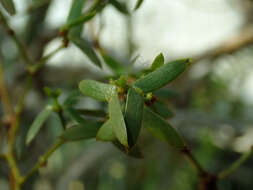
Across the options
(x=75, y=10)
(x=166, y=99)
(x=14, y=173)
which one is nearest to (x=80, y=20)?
(x=75, y=10)

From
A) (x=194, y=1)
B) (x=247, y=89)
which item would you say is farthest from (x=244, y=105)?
(x=194, y=1)

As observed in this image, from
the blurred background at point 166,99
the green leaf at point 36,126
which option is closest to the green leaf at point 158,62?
the green leaf at point 36,126

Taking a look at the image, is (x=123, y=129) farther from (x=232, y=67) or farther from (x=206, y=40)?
(x=206, y=40)

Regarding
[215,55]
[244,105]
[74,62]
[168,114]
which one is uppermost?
[168,114]

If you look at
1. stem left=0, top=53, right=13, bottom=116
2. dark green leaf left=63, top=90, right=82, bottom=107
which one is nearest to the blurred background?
stem left=0, top=53, right=13, bottom=116

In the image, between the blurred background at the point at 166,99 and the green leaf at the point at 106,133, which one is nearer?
the green leaf at the point at 106,133

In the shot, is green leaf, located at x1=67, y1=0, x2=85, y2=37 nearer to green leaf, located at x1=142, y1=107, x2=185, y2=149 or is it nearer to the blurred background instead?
green leaf, located at x1=142, y1=107, x2=185, y2=149

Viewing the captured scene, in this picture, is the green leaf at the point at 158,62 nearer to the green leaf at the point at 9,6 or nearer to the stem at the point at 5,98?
the green leaf at the point at 9,6
